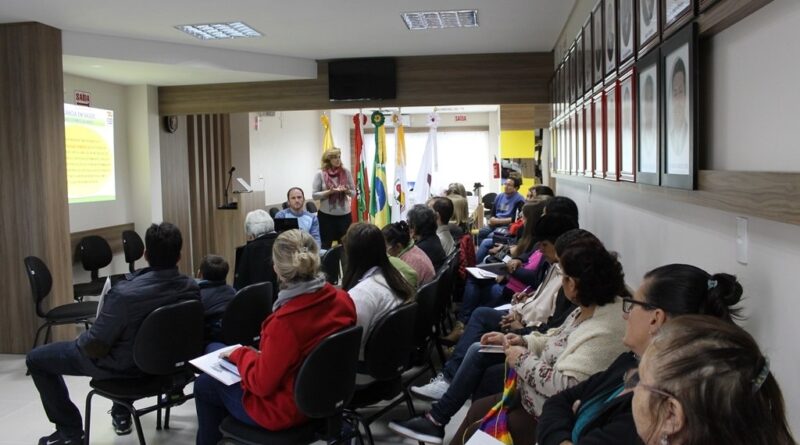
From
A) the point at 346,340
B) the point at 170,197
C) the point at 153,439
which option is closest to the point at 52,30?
the point at 170,197

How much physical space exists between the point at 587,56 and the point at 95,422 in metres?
3.67

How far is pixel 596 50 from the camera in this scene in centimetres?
343

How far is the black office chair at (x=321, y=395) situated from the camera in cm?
224

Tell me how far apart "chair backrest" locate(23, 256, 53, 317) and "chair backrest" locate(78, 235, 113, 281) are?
1.23 meters

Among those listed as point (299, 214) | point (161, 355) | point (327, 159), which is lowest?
point (161, 355)

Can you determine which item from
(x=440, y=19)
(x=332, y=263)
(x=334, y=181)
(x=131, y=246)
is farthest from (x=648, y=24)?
(x=131, y=246)

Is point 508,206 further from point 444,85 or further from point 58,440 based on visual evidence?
point 58,440

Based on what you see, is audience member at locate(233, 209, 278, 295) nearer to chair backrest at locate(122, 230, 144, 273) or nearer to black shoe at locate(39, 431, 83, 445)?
black shoe at locate(39, 431, 83, 445)

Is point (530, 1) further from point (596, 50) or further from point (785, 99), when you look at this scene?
point (785, 99)

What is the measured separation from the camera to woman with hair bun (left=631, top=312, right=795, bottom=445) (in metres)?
0.91

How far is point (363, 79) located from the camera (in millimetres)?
6609

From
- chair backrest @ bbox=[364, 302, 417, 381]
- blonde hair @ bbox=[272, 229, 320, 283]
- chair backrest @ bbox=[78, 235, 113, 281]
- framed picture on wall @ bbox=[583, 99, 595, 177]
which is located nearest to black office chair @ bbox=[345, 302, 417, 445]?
chair backrest @ bbox=[364, 302, 417, 381]

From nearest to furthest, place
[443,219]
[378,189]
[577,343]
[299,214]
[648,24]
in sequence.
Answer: [577,343]
[648,24]
[443,219]
[299,214]
[378,189]

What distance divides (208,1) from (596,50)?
2733 mm
